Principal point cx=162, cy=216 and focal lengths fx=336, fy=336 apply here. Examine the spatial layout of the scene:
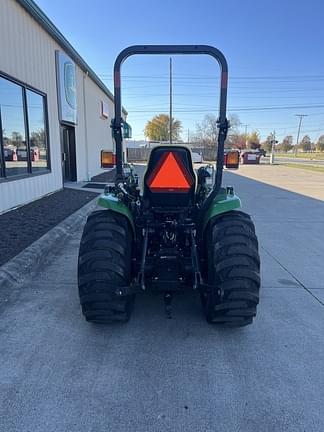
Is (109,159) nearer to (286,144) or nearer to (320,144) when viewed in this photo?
(320,144)

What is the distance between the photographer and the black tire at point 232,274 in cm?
279

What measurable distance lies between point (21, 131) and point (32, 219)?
3048 mm

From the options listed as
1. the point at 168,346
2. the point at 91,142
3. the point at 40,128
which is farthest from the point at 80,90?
→ the point at 168,346

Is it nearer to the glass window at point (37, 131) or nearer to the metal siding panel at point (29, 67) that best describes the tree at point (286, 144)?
the metal siding panel at point (29, 67)

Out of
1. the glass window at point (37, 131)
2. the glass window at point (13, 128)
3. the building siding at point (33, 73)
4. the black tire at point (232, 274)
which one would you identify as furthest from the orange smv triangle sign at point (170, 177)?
the glass window at point (37, 131)

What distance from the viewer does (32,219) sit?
6.77 metres

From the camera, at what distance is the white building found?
7.60 metres

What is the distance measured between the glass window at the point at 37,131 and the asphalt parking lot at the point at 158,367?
247 inches

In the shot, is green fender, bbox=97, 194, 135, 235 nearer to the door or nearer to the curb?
the curb

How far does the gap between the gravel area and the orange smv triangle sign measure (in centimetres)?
247

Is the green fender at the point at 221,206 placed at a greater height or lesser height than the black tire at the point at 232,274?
greater

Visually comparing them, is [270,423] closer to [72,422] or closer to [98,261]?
[72,422]

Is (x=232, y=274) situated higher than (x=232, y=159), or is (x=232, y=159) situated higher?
(x=232, y=159)

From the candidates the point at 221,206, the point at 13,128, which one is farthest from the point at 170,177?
the point at 13,128
